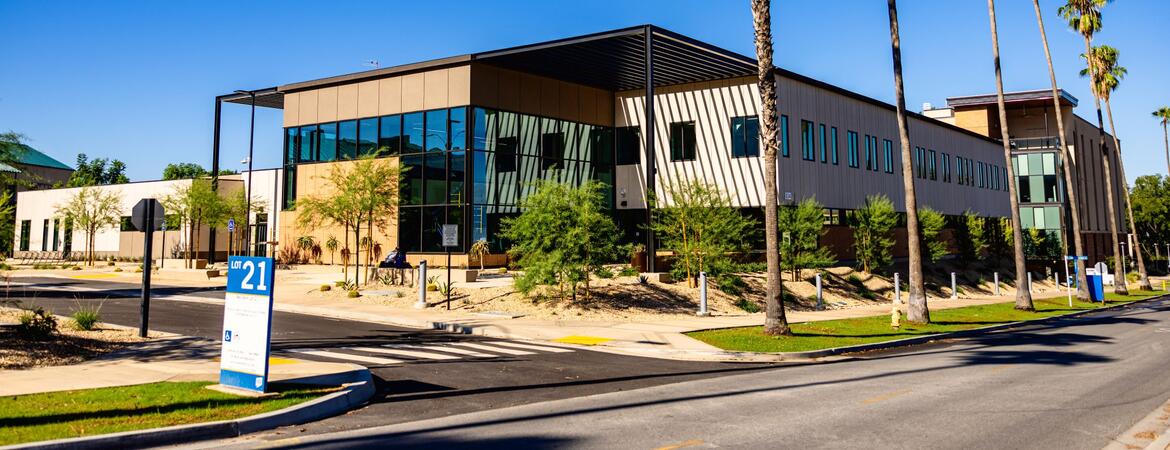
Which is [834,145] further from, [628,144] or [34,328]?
[34,328]

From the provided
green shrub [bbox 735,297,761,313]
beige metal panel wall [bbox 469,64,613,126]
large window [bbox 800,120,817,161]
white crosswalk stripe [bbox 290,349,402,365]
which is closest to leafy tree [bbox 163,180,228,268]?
beige metal panel wall [bbox 469,64,613,126]

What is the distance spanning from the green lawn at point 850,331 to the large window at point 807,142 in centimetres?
1097

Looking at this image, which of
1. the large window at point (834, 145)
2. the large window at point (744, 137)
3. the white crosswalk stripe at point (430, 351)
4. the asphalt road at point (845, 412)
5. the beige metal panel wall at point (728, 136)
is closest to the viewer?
the asphalt road at point (845, 412)

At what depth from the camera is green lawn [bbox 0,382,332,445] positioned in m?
7.29

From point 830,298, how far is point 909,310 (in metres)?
9.07

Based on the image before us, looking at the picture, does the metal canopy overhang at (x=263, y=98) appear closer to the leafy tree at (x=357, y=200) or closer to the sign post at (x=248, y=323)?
the leafy tree at (x=357, y=200)

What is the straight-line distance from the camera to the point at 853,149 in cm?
4212

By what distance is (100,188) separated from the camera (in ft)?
185

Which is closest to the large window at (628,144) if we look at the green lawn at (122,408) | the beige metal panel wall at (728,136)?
the beige metal panel wall at (728,136)

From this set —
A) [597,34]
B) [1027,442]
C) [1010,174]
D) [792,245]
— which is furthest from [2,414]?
[1010,174]

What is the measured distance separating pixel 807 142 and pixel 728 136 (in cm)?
446

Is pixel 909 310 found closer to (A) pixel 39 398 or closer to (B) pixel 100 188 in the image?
(A) pixel 39 398

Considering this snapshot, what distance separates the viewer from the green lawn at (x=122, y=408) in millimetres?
7293

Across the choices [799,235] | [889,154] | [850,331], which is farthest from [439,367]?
[889,154]
